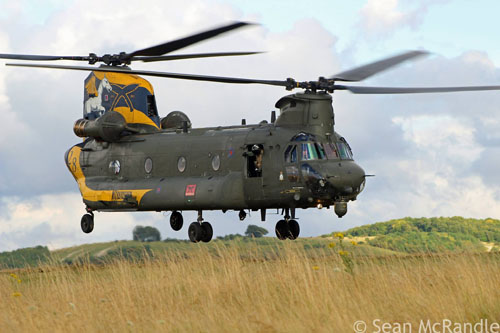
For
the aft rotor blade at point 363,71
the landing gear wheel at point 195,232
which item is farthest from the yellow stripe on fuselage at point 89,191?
the aft rotor blade at point 363,71

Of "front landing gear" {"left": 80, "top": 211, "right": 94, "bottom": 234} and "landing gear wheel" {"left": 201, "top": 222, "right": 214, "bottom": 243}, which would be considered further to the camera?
"front landing gear" {"left": 80, "top": 211, "right": 94, "bottom": 234}

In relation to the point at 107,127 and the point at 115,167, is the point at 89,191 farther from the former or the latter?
the point at 107,127

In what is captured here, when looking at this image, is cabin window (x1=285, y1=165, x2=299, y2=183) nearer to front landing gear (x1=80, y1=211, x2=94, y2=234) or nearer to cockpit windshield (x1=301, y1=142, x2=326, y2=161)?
cockpit windshield (x1=301, y1=142, x2=326, y2=161)

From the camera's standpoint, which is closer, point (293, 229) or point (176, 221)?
point (293, 229)

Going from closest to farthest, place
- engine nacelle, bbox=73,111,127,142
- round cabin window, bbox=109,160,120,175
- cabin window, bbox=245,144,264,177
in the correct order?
cabin window, bbox=245,144,264,177 → round cabin window, bbox=109,160,120,175 → engine nacelle, bbox=73,111,127,142

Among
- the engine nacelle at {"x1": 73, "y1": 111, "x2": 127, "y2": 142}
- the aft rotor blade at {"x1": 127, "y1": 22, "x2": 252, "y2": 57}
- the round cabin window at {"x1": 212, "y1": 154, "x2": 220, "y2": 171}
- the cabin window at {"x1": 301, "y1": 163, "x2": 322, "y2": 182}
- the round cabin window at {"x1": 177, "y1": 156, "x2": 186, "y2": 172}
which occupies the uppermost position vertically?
the aft rotor blade at {"x1": 127, "y1": 22, "x2": 252, "y2": 57}

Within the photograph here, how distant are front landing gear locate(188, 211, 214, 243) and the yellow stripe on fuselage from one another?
2.40 m

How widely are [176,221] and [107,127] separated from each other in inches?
186

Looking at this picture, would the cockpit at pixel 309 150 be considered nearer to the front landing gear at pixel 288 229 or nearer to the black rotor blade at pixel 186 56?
the front landing gear at pixel 288 229

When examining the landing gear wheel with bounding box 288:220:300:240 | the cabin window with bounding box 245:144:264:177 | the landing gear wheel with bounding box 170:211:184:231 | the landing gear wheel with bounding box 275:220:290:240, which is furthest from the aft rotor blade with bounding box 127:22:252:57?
the landing gear wheel with bounding box 288:220:300:240

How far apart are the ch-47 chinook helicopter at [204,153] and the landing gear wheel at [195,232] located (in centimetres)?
4

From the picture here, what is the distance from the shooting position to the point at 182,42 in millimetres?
26016

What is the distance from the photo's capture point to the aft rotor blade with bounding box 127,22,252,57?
21.7 meters

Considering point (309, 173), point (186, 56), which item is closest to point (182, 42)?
point (186, 56)
